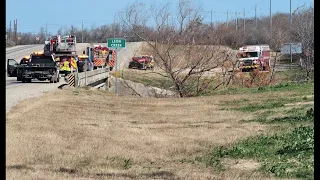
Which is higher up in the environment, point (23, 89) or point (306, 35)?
point (306, 35)

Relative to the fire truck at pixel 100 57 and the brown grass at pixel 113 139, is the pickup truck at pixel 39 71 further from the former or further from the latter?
the fire truck at pixel 100 57

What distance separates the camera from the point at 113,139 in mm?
12445

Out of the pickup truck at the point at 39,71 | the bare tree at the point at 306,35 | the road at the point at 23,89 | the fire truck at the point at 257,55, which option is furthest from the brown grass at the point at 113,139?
the fire truck at the point at 257,55

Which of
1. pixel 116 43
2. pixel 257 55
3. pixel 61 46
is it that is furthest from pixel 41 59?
pixel 257 55

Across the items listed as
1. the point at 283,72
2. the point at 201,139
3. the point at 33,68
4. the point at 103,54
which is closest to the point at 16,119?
the point at 201,139

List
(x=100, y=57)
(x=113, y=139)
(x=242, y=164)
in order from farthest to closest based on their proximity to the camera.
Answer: (x=100, y=57)
(x=113, y=139)
(x=242, y=164)

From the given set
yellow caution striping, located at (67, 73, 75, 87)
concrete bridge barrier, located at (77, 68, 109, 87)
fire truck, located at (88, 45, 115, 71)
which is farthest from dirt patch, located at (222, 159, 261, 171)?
fire truck, located at (88, 45, 115, 71)

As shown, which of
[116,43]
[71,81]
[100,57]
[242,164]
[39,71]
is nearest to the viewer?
[242,164]

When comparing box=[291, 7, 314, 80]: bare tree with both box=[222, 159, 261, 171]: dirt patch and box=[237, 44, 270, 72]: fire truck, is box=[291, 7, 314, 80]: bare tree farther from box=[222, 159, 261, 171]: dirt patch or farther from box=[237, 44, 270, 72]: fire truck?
box=[222, 159, 261, 171]: dirt patch

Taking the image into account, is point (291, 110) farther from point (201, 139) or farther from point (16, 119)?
point (16, 119)

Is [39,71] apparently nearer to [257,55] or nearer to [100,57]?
[100,57]

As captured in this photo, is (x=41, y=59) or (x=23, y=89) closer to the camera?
(x=23, y=89)

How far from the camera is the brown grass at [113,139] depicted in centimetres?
838

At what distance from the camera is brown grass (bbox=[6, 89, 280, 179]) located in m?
8.38
